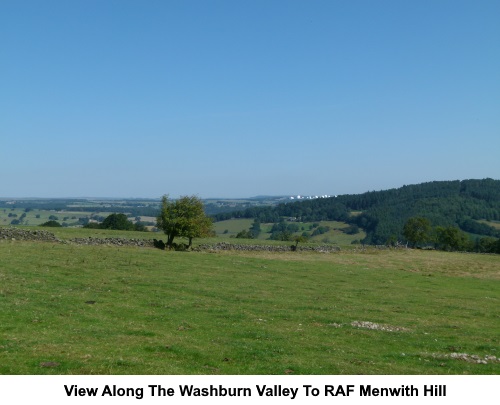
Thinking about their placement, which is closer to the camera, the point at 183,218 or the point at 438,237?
the point at 183,218

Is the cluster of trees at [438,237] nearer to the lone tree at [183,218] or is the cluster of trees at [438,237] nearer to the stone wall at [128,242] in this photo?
the stone wall at [128,242]

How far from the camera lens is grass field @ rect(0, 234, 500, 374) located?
14.5m

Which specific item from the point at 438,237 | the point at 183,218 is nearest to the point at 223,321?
the point at 183,218

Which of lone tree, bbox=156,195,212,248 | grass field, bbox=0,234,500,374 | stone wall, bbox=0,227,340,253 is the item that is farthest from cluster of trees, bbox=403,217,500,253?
grass field, bbox=0,234,500,374

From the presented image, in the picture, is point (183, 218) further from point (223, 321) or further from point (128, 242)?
point (223, 321)

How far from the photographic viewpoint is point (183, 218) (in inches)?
2670

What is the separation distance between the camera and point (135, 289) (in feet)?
96.8

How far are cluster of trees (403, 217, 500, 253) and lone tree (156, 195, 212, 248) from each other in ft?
209

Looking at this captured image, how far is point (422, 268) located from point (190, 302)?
148 ft

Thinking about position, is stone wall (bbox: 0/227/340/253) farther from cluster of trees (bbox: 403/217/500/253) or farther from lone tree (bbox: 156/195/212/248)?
cluster of trees (bbox: 403/217/500/253)

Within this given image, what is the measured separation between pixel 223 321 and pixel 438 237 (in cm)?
11254

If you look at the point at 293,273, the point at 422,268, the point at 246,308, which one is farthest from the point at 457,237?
the point at 246,308

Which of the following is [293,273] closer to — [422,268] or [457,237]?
[422,268]

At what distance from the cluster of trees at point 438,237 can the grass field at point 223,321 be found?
2880 inches
